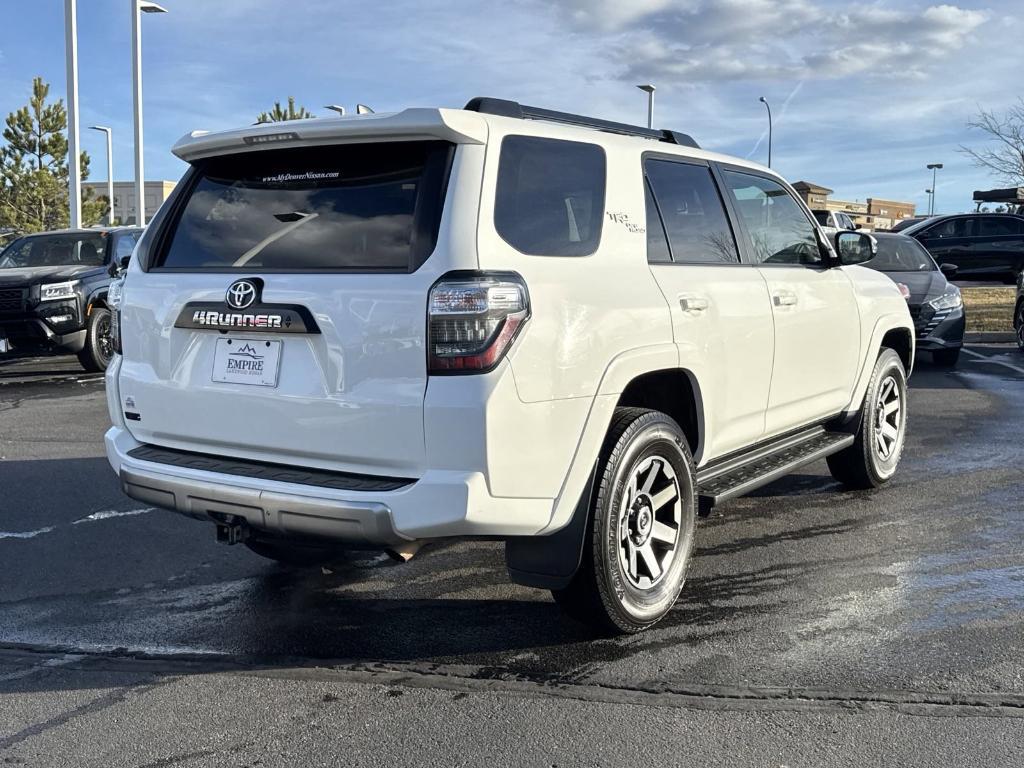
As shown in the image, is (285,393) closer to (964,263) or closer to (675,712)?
(675,712)

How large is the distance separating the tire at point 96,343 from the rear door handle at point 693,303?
374 inches

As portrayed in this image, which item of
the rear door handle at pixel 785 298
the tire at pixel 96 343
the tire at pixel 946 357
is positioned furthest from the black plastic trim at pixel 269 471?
the tire at pixel 946 357

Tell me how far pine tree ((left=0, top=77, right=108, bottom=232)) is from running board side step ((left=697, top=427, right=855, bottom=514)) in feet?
138

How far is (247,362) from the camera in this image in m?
3.58

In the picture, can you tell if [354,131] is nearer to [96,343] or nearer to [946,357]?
[96,343]

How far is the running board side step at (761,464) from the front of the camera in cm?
446

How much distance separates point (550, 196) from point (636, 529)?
4.37 feet

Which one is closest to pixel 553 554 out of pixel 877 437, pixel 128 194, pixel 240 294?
pixel 240 294

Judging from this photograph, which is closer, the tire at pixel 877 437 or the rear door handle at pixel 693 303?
the rear door handle at pixel 693 303

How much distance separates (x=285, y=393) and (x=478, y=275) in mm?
810

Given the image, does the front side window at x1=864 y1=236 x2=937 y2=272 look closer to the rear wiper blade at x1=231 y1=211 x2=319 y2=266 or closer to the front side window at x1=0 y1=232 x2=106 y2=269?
the front side window at x1=0 y1=232 x2=106 y2=269

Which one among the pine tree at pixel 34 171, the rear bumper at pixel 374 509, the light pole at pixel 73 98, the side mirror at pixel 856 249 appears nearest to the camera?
the rear bumper at pixel 374 509

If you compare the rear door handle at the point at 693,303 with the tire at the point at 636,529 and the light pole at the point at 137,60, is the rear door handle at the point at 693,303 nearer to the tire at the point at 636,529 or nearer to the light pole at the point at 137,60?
the tire at the point at 636,529

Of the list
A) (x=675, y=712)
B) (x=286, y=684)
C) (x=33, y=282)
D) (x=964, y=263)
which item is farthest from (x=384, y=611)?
(x=964, y=263)
